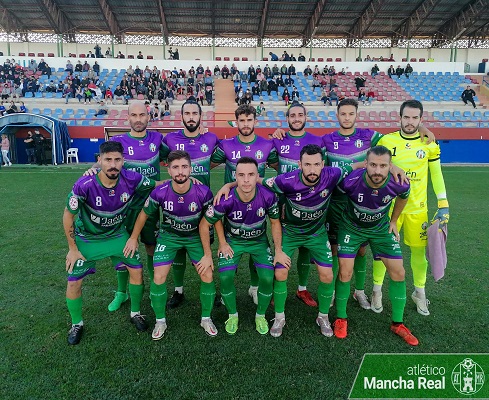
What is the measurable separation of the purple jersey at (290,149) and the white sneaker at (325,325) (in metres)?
1.67

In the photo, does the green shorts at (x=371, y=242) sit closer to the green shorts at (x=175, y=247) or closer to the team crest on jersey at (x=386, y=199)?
the team crest on jersey at (x=386, y=199)

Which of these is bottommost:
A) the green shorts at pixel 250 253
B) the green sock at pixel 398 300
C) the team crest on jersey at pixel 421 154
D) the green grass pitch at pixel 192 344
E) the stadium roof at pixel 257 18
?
the green grass pitch at pixel 192 344

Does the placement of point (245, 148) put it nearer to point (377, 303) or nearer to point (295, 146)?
point (295, 146)

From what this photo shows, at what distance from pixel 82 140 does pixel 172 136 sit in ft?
56.0

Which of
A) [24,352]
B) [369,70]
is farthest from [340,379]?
[369,70]

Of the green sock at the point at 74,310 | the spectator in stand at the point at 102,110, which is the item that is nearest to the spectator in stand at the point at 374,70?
the spectator in stand at the point at 102,110

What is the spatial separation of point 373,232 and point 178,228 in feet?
6.57

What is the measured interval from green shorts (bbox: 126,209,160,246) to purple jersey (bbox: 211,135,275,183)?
3.36 feet

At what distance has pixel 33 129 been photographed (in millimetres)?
18891

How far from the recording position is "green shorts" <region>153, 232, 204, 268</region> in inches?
152

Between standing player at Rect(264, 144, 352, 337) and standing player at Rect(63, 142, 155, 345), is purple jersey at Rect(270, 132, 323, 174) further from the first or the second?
standing player at Rect(63, 142, 155, 345)

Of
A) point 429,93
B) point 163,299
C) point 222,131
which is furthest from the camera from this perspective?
point 429,93

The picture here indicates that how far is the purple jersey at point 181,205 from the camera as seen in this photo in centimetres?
380

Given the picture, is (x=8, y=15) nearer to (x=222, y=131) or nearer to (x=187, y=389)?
(x=222, y=131)
